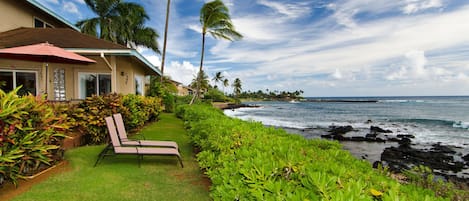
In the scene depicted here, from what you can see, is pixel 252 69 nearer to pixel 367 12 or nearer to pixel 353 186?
pixel 367 12

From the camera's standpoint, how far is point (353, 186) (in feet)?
4.92

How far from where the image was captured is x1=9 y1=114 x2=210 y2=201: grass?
3.85 m

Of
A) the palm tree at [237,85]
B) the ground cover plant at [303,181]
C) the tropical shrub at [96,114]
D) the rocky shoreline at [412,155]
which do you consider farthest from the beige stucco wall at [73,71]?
the palm tree at [237,85]

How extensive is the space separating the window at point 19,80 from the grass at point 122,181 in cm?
607

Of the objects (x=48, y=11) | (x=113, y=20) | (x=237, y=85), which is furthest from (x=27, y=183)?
(x=237, y=85)

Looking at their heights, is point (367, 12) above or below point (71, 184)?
above

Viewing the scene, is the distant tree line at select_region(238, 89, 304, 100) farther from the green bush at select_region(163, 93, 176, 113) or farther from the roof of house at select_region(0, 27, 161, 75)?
the roof of house at select_region(0, 27, 161, 75)

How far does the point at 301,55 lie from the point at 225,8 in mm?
11383

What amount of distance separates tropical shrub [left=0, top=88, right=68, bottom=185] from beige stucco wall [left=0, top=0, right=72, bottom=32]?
32.5 ft

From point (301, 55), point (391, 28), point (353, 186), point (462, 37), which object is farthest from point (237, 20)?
point (353, 186)

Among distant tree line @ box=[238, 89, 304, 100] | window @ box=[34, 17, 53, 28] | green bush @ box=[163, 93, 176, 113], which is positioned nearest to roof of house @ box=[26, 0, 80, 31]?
window @ box=[34, 17, 53, 28]

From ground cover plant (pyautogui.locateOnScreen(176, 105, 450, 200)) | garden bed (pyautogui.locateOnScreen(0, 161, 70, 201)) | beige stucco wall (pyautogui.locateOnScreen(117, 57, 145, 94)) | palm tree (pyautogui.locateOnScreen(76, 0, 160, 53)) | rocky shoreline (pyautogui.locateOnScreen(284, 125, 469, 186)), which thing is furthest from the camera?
palm tree (pyautogui.locateOnScreen(76, 0, 160, 53))

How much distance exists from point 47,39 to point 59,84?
6.28 ft

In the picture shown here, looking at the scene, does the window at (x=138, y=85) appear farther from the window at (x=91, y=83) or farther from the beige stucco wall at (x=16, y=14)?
the beige stucco wall at (x=16, y=14)
